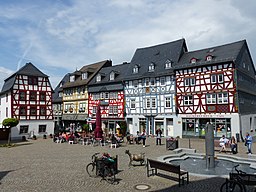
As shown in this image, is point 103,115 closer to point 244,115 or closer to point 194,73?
point 194,73

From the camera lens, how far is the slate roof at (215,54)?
27261 mm

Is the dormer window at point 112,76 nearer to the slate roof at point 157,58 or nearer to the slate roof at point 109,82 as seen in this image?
the slate roof at point 109,82

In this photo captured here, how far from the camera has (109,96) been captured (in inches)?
1501

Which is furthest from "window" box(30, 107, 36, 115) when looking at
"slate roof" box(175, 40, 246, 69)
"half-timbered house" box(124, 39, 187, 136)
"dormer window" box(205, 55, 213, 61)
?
"dormer window" box(205, 55, 213, 61)

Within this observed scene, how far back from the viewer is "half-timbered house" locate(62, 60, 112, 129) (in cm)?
4186

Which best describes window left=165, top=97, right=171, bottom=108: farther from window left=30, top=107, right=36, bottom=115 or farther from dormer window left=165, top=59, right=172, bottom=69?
window left=30, top=107, right=36, bottom=115

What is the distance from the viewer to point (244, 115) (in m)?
27.9

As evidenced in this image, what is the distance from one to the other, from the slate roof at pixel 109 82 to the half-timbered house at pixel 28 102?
24.7ft

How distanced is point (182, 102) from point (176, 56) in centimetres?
691

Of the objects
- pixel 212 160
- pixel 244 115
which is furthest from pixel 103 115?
pixel 212 160

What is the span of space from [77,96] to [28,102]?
1082cm

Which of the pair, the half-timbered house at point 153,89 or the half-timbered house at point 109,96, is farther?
the half-timbered house at point 109,96

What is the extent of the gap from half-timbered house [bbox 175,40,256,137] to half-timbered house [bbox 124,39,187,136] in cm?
147

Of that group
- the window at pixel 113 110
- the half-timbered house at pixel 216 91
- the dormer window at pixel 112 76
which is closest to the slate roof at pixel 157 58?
the half-timbered house at pixel 216 91
